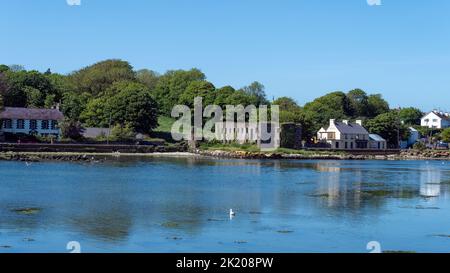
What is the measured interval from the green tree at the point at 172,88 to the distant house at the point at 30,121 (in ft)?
125

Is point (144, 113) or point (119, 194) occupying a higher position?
point (144, 113)

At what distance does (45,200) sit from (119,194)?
4.75m

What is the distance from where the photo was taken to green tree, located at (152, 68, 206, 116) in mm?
121812

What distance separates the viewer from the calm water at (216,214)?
20.7 m

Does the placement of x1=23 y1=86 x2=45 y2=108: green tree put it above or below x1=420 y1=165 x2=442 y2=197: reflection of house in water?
above

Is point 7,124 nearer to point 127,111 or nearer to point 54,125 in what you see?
point 54,125

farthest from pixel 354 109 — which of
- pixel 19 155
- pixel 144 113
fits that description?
pixel 19 155

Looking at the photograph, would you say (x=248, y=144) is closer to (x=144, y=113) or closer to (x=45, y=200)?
(x=144, y=113)

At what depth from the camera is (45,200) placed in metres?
31.3

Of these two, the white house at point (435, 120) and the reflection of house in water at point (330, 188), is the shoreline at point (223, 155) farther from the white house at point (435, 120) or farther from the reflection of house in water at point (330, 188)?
the white house at point (435, 120)

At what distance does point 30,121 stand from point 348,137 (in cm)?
5370

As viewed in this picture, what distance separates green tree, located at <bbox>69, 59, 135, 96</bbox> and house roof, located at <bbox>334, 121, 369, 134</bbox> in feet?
138

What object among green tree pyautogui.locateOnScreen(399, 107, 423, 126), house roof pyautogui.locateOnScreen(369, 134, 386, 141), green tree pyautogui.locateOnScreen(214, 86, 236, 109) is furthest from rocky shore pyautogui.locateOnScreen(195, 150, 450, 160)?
green tree pyautogui.locateOnScreen(399, 107, 423, 126)

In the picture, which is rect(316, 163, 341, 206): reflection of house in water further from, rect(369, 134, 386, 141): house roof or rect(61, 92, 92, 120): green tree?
rect(369, 134, 386, 141): house roof
